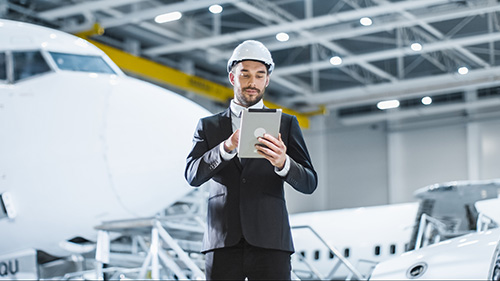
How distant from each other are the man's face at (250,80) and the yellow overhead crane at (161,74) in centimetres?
1379

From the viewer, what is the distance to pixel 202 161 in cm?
337

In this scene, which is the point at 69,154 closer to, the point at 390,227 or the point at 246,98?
the point at 246,98

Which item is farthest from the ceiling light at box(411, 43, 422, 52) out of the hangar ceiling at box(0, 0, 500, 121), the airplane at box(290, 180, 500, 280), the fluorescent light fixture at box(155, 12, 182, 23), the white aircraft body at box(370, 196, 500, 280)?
the white aircraft body at box(370, 196, 500, 280)

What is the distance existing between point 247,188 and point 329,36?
1647 cm

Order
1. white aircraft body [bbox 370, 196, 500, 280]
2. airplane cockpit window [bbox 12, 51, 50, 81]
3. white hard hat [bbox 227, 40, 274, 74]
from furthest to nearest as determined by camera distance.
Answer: airplane cockpit window [bbox 12, 51, 50, 81]
white aircraft body [bbox 370, 196, 500, 280]
white hard hat [bbox 227, 40, 274, 74]

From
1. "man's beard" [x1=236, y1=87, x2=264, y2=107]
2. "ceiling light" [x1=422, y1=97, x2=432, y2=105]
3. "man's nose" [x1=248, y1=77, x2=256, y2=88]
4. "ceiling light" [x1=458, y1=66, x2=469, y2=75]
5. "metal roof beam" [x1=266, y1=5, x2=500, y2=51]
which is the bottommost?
"man's beard" [x1=236, y1=87, x2=264, y2=107]

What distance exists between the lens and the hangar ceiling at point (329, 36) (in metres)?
16.8

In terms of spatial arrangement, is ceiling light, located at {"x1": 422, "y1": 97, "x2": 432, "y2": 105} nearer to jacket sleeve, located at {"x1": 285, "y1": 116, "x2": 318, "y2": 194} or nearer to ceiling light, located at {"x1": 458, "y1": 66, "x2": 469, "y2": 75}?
ceiling light, located at {"x1": 458, "y1": 66, "x2": 469, "y2": 75}

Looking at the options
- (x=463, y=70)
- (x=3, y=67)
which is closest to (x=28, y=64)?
(x=3, y=67)

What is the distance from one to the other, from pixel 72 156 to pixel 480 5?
11.9 m

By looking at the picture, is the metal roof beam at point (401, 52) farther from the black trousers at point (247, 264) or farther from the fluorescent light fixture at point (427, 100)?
the black trousers at point (247, 264)

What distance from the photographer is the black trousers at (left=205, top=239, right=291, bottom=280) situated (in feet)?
10.8

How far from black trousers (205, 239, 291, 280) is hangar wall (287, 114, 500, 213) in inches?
857

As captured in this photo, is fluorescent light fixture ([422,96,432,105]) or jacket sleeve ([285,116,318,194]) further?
fluorescent light fixture ([422,96,432,105])
